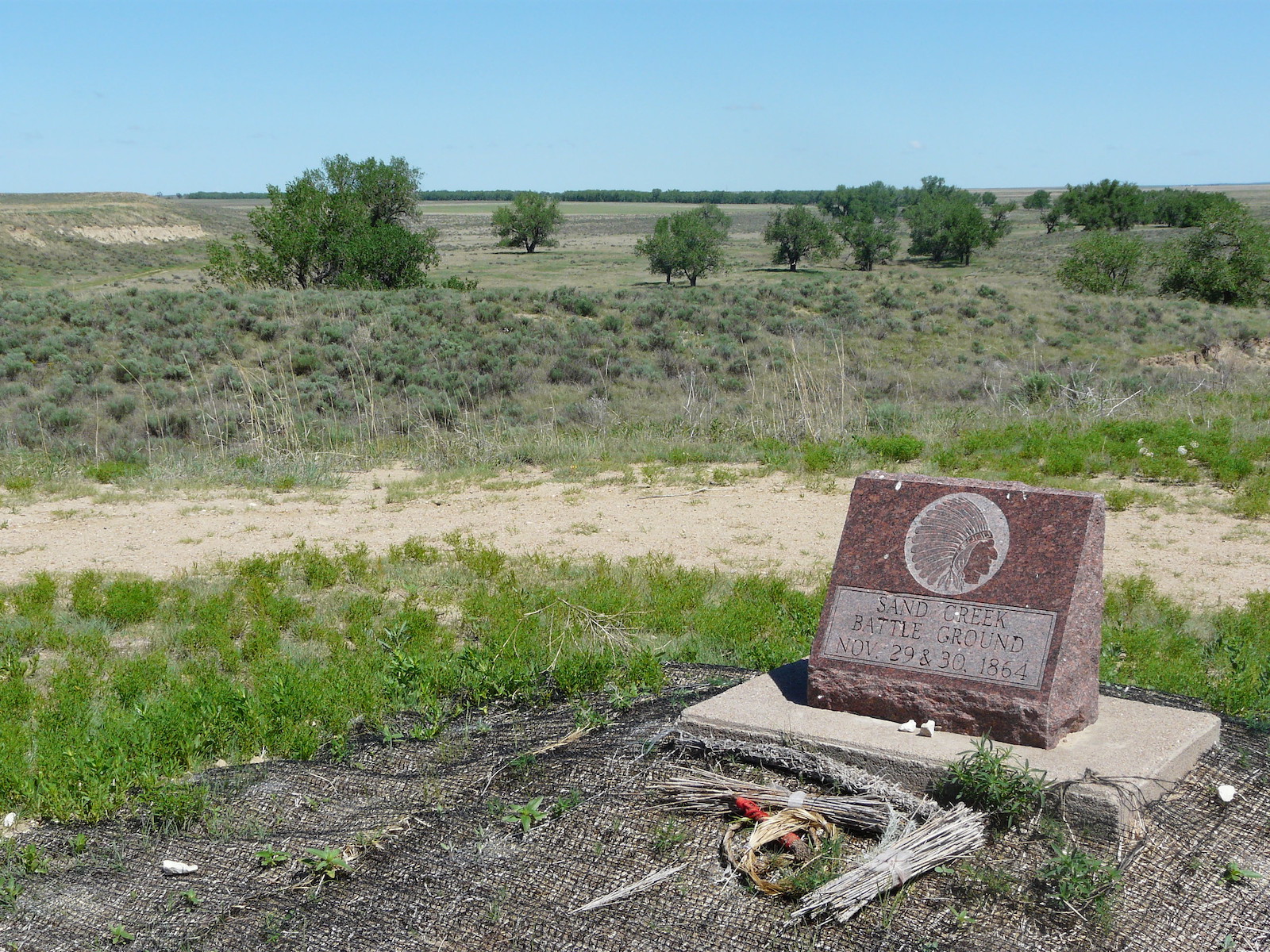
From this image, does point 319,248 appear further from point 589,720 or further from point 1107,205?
point 1107,205

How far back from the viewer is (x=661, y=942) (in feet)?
11.4

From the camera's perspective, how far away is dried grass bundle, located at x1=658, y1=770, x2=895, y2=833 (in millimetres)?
3928

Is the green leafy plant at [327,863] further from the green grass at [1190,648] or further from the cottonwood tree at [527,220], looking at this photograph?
the cottonwood tree at [527,220]

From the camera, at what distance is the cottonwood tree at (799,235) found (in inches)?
2295

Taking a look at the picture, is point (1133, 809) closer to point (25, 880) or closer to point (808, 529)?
point (25, 880)

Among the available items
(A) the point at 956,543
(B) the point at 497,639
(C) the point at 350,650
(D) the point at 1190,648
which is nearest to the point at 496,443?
(C) the point at 350,650

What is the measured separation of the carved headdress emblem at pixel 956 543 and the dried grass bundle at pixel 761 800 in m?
1.06


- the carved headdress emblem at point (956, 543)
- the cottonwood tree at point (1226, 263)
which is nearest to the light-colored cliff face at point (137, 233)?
the cottonwood tree at point (1226, 263)

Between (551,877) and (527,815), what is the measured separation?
32cm

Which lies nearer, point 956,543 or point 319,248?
point 956,543

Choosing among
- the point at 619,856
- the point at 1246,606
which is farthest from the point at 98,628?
the point at 1246,606

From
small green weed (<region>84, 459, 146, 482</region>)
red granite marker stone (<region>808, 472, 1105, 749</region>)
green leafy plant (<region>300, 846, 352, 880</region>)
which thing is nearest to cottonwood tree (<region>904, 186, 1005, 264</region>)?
small green weed (<region>84, 459, 146, 482</region>)

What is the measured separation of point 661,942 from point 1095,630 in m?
2.25

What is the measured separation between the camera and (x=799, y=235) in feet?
193
